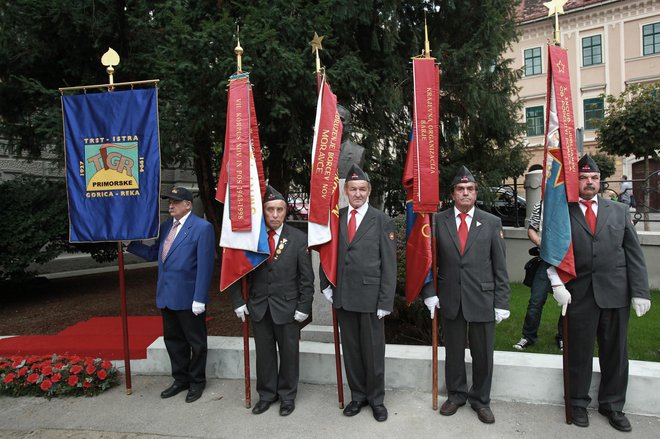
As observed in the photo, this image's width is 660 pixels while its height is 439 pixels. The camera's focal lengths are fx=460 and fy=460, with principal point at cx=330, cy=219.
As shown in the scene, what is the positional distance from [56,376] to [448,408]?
3606 mm

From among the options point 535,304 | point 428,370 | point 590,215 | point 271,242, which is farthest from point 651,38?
point 271,242

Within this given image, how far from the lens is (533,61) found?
29594mm

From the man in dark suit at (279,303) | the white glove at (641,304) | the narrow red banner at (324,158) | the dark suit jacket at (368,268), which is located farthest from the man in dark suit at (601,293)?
the man in dark suit at (279,303)

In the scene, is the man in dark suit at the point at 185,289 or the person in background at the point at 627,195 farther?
the person in background at the point at 627,195

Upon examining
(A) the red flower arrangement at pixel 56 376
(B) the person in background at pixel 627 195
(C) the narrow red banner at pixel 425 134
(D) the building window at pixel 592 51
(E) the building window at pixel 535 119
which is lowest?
(A) the red flower arrangement at pixel 56 376

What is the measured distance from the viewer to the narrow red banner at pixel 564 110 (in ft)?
11.5

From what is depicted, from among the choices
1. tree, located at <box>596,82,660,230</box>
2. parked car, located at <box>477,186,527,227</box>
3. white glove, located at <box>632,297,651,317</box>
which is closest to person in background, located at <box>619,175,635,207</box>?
tree, located at <box>596,82,660,230</box>

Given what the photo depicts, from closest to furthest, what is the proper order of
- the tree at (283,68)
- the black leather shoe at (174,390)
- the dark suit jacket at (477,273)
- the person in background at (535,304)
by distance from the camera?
the dark suit jacket at (477,273) < the black leather shoe at (174,390) < the person in background at (535,304) < the tree at (283,68)

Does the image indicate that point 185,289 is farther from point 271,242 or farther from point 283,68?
point 283,68

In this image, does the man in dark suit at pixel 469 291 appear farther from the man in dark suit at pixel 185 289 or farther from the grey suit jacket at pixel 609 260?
the man in dark suit at pixel 185 289

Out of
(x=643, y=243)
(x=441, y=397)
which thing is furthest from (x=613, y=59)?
(x=441, y=397)

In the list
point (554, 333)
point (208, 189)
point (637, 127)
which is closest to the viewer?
point (554, 333)

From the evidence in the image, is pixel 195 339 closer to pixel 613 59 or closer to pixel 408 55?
pixel 408 55

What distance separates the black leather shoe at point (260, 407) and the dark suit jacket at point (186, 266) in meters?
1.01
